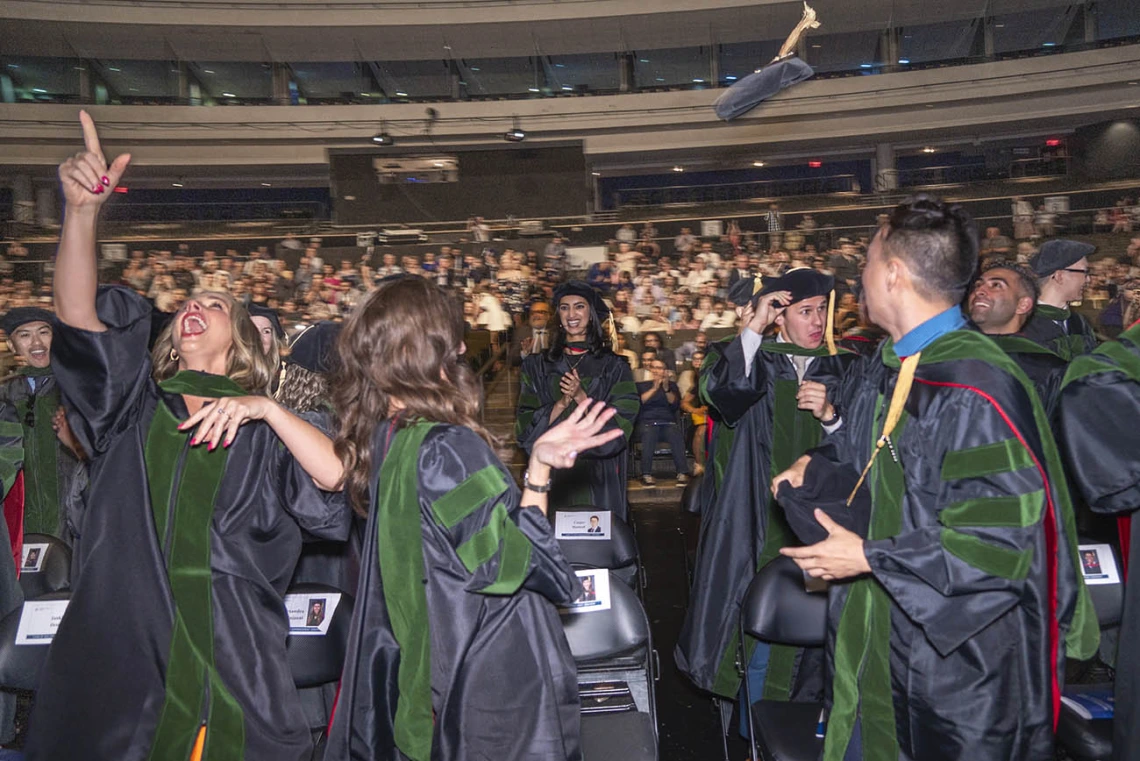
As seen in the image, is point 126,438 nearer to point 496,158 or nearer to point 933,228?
point 933,228

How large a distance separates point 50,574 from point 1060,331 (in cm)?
527

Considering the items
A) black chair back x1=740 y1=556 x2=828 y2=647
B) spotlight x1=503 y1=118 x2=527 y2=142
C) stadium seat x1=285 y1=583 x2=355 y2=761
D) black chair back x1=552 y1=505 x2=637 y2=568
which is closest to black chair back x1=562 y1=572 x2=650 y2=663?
black chair back x1=740 y1=556 x2=828 y2=647

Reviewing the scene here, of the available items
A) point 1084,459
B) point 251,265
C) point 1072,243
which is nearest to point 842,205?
point 251,265

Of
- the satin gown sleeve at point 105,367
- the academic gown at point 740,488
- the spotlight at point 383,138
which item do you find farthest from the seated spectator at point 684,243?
the satin gown sleeve at point 105,367

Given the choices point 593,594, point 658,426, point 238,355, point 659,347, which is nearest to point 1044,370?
point 593,594

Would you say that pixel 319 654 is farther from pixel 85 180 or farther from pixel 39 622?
pixel 85 180

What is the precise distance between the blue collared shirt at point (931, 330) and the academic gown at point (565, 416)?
11.4 feet

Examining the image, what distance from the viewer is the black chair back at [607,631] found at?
313 centimetres

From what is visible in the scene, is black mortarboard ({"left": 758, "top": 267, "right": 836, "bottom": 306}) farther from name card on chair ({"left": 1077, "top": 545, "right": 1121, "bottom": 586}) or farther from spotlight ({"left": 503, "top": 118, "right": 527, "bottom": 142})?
spotlight ({"left": 503, "top": 118, "right": 527, "bottom": 142})

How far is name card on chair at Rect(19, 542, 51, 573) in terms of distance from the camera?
448 centimetres

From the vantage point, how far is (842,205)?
19.9 metres

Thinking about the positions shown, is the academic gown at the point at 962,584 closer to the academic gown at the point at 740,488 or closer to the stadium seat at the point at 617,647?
the stadium seat at the point at 617,647

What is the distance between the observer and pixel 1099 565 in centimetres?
340

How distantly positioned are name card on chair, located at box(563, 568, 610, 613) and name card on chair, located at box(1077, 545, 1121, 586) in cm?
172
